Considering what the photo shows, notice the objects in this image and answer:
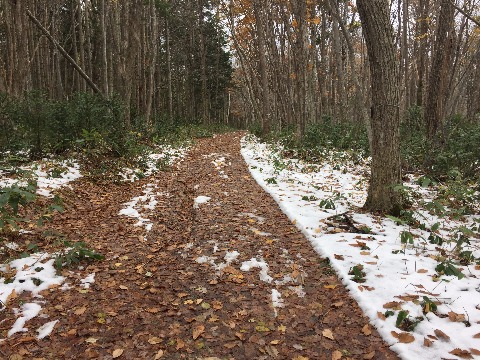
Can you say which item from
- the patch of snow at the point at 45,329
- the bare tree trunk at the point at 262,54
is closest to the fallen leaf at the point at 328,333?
the patch of snow at the point at 45,329

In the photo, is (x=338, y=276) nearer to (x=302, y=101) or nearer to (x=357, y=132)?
(x=302, y=101)

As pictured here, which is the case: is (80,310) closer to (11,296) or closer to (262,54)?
(11,296)

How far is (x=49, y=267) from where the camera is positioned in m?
3.89

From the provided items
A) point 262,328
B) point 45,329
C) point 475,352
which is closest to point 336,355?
point 262,328

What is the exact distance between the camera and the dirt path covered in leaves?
9.17ft

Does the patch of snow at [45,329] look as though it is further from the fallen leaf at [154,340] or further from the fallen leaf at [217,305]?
the fallen leaf at [217,305]

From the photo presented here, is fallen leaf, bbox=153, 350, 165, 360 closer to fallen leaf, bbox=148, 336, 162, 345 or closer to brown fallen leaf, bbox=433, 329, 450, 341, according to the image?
fallen leaf, bbox=148, 336, 162, 345

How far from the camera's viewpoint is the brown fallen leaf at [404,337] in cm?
268

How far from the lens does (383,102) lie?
4.98 m

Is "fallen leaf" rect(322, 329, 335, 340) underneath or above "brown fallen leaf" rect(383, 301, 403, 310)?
underneath

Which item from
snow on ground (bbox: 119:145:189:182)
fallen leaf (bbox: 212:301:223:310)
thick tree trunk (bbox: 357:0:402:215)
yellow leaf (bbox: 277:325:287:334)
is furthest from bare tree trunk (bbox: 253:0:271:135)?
yellow leaf (bbox: 277:325:287:334)

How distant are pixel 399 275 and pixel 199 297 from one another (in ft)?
7.29

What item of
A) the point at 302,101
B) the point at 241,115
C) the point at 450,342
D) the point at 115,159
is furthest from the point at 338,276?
the point at 241,115

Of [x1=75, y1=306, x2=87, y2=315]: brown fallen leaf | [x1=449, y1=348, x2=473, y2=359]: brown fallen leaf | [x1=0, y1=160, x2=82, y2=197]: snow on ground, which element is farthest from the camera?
[x1=0, y1=160, x2=82, y2=197]: snow on ground
